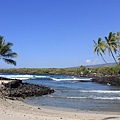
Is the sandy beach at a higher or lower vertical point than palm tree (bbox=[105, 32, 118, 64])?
lower

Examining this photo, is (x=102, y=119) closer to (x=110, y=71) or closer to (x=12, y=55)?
(x=12, y=55)

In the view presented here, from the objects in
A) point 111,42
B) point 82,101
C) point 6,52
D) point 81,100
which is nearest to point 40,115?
point 82,101

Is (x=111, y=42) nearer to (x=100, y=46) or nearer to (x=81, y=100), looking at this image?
(x=100, y=46)

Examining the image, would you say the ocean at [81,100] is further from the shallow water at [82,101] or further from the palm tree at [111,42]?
the palm tree at [111,42]

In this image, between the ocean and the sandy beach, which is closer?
the sandy beach

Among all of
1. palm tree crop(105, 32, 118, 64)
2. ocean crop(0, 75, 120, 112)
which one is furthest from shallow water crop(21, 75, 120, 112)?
palm tree crop(105, 32, 118, 64)

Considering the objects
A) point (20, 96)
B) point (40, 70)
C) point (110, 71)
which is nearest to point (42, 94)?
point (20, 96)

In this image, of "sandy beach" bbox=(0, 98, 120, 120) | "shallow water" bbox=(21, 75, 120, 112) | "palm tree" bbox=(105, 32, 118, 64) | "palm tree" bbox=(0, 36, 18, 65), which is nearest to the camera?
"sandy beach" bbox=(0, 98, 120, 120)

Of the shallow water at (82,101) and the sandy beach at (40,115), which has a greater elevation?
the sandy beach at (40,115)

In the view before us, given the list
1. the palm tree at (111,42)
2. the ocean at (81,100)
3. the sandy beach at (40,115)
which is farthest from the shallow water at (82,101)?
the palm tree at (111,42)

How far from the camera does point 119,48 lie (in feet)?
201

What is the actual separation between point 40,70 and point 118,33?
127m

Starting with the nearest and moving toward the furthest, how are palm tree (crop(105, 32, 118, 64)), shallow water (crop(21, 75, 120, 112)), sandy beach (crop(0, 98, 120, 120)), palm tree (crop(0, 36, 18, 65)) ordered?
sandy beach (crop(0, 98, 120, 120)) → shallow water (crop(21, 75, 120, 112)) → palm tree (crop(0, 36, 18, 65)) → palm tree (crop(105, 32, 118, 64))

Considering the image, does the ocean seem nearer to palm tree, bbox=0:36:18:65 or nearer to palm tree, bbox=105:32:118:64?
palm tree, bbox=0:36:18:65
